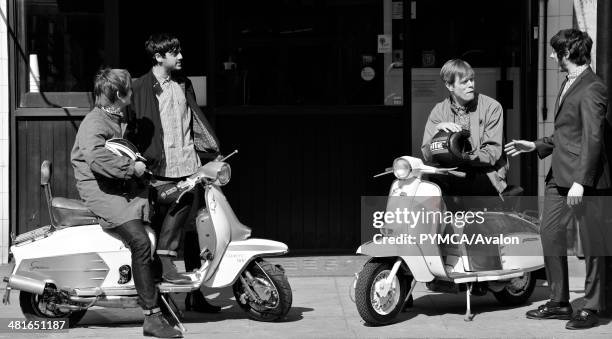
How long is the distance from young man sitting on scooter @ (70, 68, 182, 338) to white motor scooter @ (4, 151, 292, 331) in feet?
0.52

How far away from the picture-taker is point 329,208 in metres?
9.94

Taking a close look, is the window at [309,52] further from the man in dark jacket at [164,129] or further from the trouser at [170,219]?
the trouser at [170,219]

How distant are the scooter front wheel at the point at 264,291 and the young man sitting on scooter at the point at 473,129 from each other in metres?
1.39

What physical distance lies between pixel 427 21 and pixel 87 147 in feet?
13.5

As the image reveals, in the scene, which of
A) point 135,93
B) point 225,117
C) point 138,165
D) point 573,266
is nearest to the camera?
point 138,165

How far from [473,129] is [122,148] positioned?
251 cm

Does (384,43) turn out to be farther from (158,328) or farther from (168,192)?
(158,328)

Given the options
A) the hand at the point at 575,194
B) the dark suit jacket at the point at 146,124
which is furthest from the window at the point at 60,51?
the hand at the point at 575,194

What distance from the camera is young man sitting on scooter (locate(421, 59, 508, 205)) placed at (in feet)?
24.9

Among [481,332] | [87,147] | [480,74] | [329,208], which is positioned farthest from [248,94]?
[481,332]

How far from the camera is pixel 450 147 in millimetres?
7289

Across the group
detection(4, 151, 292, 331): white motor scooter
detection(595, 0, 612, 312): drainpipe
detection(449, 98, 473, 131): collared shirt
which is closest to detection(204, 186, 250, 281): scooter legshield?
detection(4, 151, 292, 331): white motor scooter

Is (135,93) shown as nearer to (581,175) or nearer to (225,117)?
(225,117)

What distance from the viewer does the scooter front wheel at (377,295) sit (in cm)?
713
